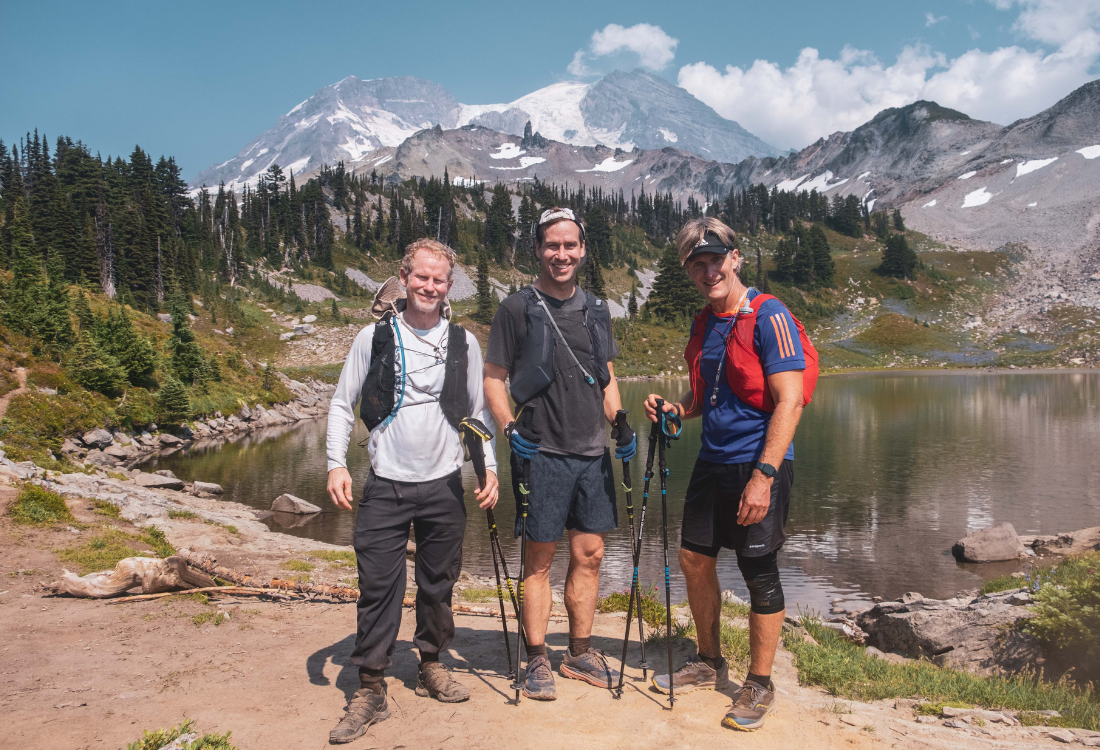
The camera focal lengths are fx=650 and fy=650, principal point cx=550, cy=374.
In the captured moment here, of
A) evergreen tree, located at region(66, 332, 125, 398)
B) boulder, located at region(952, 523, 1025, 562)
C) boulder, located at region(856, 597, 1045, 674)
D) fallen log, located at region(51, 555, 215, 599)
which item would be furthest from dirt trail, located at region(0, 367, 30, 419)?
boulder, located at region(952, 523, 1025, 562)

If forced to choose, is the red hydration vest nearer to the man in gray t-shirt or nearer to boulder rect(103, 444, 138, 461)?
the man in gray t-shirt

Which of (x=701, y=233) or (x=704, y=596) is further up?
(x=701, y=233)

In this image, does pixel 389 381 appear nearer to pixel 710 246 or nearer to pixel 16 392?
pixel 710 246

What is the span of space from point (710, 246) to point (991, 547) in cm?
1343

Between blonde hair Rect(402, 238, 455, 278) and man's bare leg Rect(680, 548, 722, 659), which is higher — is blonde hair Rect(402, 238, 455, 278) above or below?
above

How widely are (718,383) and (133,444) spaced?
92.8ft

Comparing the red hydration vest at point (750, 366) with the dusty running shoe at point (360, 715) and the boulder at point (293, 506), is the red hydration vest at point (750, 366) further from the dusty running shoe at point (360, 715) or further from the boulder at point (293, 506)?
the boulder at point (293, 506)

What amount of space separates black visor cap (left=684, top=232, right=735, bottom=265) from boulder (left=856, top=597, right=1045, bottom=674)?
581 cm

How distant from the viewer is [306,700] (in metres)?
4.76

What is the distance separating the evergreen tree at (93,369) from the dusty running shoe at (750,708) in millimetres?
28830

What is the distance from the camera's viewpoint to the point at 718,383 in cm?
476

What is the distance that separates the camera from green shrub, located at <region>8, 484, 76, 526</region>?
10062 millimetres

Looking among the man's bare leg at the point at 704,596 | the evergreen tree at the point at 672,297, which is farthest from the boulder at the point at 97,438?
the evergreen tree at the point at 672,297

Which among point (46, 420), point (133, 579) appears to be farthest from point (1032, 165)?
point (133, 579)
